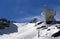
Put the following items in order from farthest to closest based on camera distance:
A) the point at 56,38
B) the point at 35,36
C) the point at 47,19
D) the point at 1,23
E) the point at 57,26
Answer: the point at 1,23 < the point at 47,19 < the point at 57,26 < the point at 35,36 < the point at 56,38

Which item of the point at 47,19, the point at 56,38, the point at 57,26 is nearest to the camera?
the point at 56,38

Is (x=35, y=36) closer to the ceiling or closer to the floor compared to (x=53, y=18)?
closer to the floor

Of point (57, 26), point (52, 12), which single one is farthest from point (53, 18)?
point (57, 26)

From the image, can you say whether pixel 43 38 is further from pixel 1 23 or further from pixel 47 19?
pixel 1 23

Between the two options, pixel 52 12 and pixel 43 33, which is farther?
pixel 52 12

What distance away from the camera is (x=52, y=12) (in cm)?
8006

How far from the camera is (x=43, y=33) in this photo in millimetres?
65812

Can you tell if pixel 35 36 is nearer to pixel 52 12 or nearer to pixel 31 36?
pixel 31 36

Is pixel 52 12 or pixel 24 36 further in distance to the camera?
pixel 52 12

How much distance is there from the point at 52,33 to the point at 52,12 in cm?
A: 1772

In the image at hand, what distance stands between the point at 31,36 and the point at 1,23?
29686 mm

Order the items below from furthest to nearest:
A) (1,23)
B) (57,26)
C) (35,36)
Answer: (1,23) → (57,26) → (35,36)

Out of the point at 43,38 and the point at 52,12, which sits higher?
the point at 52,12

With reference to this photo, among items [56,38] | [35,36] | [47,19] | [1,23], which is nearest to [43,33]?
[35,36]
